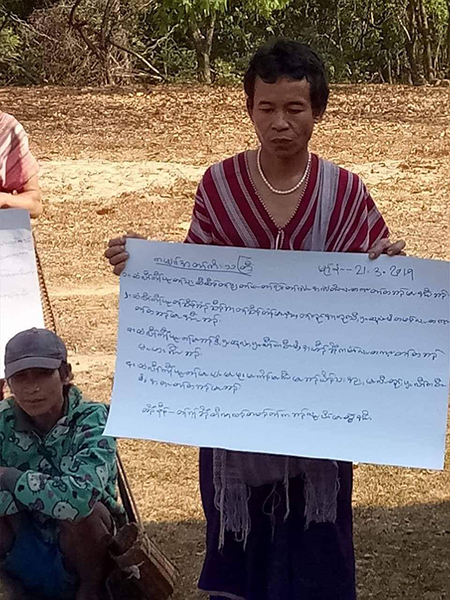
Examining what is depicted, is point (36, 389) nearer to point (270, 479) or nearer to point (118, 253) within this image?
point (118, 253)

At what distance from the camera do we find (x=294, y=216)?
101 inches

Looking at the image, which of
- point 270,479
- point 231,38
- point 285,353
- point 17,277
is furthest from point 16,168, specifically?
point 231,38

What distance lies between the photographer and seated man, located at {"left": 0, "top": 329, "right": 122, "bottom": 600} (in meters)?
2.98

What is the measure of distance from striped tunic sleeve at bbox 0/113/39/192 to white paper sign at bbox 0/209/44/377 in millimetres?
256

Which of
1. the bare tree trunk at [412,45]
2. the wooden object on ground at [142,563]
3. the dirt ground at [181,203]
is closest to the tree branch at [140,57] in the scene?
the dirt ground at [181,203]

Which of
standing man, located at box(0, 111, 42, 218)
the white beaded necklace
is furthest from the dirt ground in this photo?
the white beaded necklace

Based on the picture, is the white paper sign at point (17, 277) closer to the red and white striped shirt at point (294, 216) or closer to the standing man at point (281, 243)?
the standing man at point (281, 243)

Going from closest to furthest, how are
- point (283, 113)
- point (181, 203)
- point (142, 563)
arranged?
point (283, 113), point (142, 563), point (181, 203)

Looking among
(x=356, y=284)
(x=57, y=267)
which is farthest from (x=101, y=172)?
(x=356, y=284)

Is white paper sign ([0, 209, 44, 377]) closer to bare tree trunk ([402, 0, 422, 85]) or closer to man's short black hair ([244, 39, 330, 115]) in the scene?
man's short black hair ([244, 39, 330, 115])

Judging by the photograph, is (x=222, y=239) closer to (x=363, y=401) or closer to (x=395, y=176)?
(x=363, y=401)

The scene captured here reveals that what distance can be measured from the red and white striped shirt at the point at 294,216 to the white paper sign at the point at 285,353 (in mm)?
53

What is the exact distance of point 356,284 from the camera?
8.31 feet

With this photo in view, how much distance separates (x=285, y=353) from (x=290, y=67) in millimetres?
667
